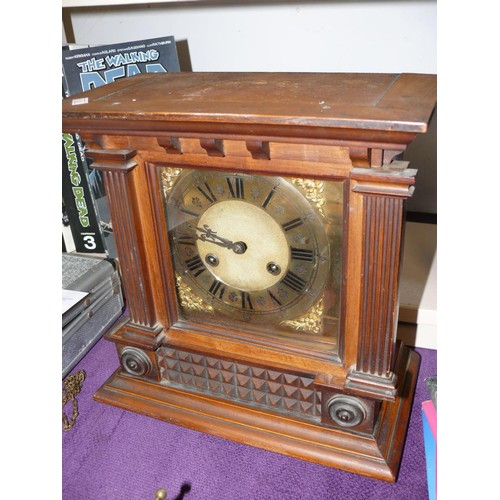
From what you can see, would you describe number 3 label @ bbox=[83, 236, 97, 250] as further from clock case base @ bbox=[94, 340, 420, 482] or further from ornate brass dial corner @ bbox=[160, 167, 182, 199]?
ornate brass dial corner @ bbox=[160, 167, 182, 199]

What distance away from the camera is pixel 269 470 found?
3.44 ft

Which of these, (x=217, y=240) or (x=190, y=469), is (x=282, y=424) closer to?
(x=190, y=469)

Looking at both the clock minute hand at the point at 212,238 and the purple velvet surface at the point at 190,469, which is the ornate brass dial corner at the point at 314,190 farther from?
the purple velvet surface at the point at 190,469

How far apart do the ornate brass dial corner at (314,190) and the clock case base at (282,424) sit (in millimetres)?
475

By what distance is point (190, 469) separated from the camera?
3.47ft

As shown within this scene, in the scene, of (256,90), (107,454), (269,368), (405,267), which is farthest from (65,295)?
(405,267)

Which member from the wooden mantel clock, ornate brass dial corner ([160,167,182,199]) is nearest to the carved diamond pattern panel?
the wooden mantel clock

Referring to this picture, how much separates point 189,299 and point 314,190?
39 cm

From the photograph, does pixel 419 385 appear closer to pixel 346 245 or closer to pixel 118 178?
pixel 346 245

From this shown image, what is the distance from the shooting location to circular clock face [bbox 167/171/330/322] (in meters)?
0.91

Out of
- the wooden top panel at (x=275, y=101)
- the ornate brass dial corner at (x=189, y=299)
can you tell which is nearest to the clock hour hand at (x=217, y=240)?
the ornate brass dial corner at (x=189, y=299)

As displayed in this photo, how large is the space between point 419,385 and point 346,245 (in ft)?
1.78

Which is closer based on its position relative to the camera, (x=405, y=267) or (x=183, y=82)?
(x=183, y=82)

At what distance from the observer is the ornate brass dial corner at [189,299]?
42.9 inches
